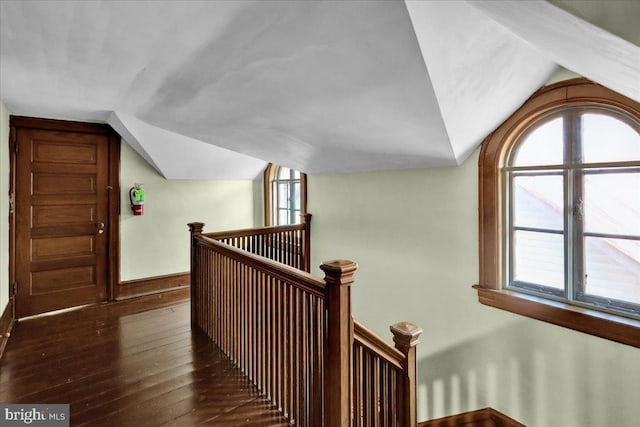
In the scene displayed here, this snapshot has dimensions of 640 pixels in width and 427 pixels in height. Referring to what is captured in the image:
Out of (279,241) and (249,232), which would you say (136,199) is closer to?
(249,232)

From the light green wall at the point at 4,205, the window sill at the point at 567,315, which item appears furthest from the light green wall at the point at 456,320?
the light green wall at the point at 4,205

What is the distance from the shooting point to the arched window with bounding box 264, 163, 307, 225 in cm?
496

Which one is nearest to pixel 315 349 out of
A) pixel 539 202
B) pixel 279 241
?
pixel 539 202

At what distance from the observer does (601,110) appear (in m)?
2.13

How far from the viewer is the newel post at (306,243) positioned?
14.1ft

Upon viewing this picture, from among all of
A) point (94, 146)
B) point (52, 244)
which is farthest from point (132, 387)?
point (94, 146)

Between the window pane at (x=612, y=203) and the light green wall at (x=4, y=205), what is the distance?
181 inches

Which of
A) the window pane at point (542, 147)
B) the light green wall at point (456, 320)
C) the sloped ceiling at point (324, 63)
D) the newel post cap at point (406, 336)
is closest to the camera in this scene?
the sloped ceiling at point (324, 63)

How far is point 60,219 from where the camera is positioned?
3.84 meters

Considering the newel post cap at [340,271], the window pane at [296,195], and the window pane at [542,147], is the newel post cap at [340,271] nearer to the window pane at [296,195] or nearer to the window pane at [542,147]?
the window pane at [542,147]

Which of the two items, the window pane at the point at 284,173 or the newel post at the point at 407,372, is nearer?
the newel post at the point at 407,372

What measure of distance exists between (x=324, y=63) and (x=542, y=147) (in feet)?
5.40

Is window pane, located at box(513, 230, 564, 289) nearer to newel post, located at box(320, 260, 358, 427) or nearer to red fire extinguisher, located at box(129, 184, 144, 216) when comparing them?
newel post, located at box(320, 260, 358, 427)

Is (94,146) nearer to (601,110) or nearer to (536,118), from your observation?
(536,118)
